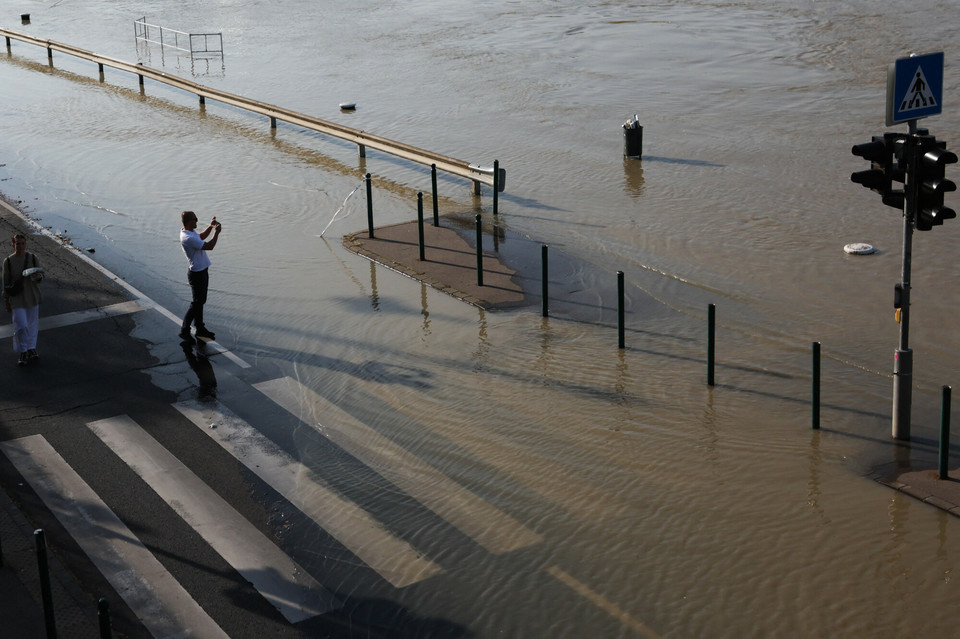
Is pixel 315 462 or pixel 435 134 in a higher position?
pixel 435 134

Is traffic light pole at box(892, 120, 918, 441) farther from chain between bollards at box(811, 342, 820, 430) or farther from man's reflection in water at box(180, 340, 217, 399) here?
man's reflection in water at box(180, 340, 217, 399)

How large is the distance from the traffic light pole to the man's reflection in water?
24.6 feet

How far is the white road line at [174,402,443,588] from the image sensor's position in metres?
8.90

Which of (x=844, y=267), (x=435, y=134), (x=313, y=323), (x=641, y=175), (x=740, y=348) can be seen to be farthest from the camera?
(x=435, y=134)

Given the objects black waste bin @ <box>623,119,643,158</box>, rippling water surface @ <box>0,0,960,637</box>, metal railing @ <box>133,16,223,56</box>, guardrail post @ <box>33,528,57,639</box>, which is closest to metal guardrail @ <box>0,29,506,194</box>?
rippling water surface @ <box>0,0,960,637</box>

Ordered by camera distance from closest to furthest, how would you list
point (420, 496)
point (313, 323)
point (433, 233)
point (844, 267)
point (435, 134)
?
1. point (420, 496)
2. point (313, 323)
3. point (844, 267)
4. point (433, 233)
5. point (435, 134)

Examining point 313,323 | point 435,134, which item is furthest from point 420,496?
point 435,134

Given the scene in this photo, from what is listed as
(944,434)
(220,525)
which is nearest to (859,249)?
(944,434)

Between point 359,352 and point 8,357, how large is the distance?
14.8ft

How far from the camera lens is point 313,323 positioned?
14719 millimetres

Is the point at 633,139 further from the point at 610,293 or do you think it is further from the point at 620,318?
the point at 620,318

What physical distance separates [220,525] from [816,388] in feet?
20.1

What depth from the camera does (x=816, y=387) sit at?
35.9 ft

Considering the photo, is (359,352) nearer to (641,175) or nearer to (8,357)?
(8,357)
